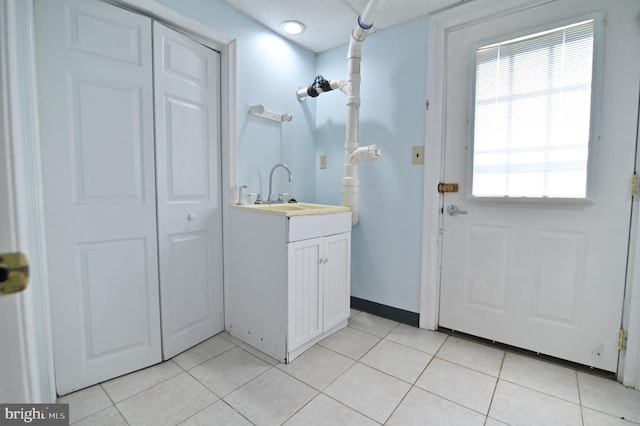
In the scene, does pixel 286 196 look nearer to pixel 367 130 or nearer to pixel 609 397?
pixel 367 130

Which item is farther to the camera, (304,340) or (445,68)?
(445,68)

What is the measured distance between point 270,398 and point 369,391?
515mm

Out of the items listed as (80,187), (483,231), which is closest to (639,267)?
(483,231)

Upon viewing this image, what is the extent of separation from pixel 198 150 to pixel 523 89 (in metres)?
2.12

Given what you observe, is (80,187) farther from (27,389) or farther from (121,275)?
(27,389)

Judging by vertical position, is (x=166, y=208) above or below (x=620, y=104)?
below

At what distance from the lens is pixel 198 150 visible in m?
1.89

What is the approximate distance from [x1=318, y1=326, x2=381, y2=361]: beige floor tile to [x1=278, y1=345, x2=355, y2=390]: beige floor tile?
58 millimetres

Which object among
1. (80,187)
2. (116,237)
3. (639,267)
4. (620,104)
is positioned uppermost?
(620,104)

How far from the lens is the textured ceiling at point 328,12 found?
1.90 m

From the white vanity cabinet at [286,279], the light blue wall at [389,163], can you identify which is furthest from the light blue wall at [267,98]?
the white vanity cabinet at [286,279]

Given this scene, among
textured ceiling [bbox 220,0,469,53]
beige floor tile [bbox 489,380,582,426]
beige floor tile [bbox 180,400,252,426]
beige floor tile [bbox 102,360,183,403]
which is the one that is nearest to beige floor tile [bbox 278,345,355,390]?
beige floor tile [bbox 180,400,252,426]

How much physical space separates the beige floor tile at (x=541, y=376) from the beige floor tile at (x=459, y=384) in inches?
6.0

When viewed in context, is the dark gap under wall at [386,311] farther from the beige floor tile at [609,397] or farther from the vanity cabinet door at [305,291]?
the beige floor tile at [609,397]
